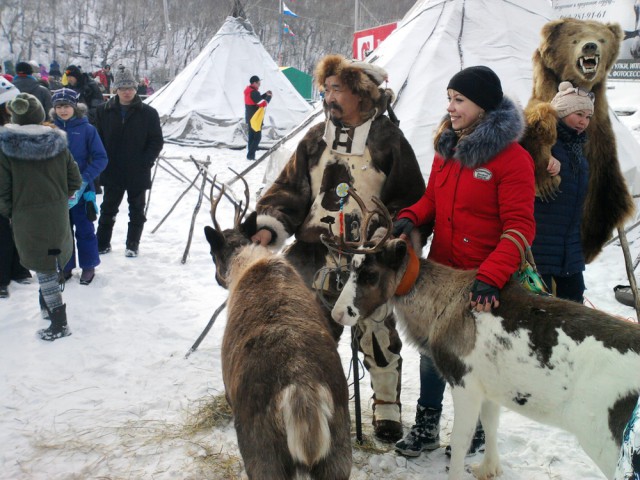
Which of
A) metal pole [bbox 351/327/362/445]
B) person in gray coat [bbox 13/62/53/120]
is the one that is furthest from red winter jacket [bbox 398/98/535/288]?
Answer: person in gray coat [bbox 13/62/53/120]

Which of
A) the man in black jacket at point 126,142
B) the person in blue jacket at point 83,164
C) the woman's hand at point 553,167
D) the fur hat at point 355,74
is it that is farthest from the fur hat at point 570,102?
the man in black jacket at point 126,142

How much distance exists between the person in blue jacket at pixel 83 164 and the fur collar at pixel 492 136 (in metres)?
3.88

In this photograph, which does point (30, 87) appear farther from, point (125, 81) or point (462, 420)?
point (462, 420)

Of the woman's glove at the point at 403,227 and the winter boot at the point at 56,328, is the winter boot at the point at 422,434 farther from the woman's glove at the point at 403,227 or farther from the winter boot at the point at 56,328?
the winter boot at the point at 56,328

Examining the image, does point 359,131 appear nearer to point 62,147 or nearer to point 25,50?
point 62,147

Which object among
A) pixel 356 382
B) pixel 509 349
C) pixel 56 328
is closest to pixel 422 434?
pixel 356 382

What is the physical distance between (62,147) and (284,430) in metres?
3.23

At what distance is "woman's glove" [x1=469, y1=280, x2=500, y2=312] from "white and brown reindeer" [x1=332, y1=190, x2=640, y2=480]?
0.20ft

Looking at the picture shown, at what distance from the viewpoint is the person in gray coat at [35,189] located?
3.78 metres

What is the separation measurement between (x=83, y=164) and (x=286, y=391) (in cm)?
430

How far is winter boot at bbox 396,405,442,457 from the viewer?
2.79m

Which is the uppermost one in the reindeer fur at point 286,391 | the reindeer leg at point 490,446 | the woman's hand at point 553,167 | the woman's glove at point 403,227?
the woman's hand at point 553,167

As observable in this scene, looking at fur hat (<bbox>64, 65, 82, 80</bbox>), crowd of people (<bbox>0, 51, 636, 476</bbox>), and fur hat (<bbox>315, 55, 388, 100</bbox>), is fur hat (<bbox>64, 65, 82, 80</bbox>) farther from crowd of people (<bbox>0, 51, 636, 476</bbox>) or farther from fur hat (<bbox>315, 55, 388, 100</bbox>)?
fur hat (<bbox>315, 55, 388, 100</bbox>)

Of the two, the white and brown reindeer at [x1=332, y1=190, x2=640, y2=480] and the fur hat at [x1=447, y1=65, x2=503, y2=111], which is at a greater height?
the fur hat at [x1=447, y1=65, x2=503, y2=111]
